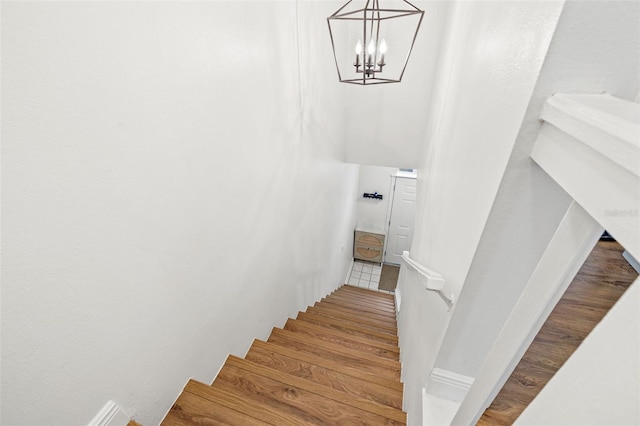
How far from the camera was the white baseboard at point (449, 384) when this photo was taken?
1.19 metres

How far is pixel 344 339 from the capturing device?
2396 mm

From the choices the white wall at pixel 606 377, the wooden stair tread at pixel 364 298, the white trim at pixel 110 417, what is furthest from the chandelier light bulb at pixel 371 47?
the wooden stair tread at pixel 364 298

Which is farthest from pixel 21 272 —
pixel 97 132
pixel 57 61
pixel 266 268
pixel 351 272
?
pixel 351 272

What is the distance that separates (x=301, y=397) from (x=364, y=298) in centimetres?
Result: 355

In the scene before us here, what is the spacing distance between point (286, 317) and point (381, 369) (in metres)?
1.02

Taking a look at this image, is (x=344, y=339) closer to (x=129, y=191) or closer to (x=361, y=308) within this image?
(x=361, y=308)

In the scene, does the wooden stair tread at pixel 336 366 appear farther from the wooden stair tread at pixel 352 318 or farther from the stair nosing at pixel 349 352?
the wooden stair tread at pixel 352 318

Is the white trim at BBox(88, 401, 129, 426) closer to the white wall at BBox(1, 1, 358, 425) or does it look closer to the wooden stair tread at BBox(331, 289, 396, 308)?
the white wall at BBox(1, 1, 358, 425)

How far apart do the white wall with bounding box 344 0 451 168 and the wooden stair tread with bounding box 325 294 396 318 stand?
224 cm

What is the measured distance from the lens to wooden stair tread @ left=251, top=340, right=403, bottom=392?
68.8 inches

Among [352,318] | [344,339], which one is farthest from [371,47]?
[352,318]

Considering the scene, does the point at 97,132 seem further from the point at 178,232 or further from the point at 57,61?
the point at 178,232

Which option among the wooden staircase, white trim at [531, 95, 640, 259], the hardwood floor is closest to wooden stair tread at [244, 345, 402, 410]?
the wooden staircase

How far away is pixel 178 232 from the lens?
1.11 m
